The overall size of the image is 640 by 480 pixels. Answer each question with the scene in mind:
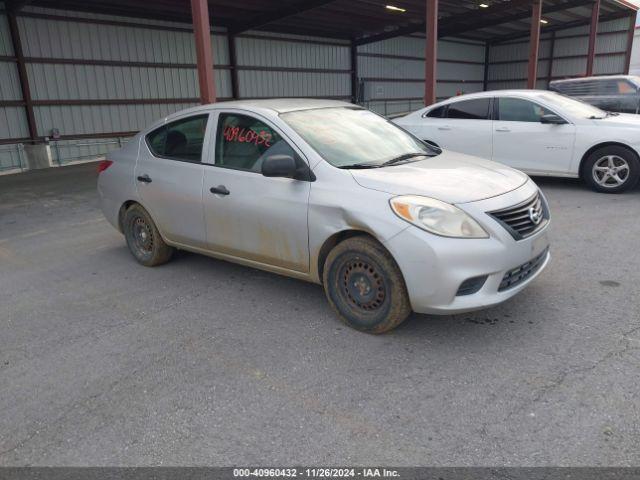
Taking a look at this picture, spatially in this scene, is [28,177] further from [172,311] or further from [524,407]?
[524,407]

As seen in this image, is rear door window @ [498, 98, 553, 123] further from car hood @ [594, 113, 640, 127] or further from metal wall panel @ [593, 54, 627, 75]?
metal wall panel @ [593, 54, 627, 75]

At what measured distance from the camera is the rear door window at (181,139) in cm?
463

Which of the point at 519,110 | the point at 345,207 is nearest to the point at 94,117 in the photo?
the point at 519,110

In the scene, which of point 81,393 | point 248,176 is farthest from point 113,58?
point 81,393

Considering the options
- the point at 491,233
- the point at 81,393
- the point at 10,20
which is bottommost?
the point at 81,393

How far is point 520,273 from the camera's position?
3512 mm

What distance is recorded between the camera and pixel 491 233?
3291mm

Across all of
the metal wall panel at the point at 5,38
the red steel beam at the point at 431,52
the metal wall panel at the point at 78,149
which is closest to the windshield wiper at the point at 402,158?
the red steel beam at the point at 431,52

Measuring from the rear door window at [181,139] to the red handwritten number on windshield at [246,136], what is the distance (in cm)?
29

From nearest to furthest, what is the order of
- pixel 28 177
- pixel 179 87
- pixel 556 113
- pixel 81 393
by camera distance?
pixel 81 393
pixel 556 113
pixel 28 177
pixel 179 87

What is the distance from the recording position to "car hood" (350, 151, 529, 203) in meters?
3.43

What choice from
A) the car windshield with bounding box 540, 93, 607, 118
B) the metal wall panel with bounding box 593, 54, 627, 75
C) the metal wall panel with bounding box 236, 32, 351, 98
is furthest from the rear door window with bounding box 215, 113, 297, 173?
the metal wall panel with bounding box 593, 54, 627, 75

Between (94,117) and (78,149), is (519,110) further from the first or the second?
(78,149)

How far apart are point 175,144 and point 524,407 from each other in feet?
12.0
